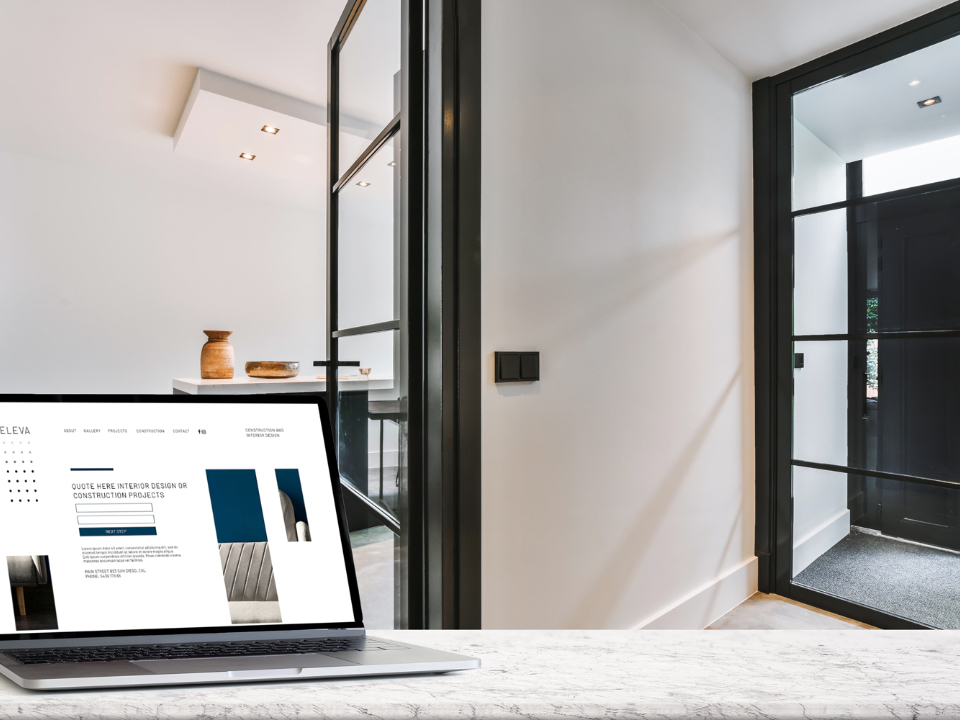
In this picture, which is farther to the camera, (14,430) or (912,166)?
(912,166)

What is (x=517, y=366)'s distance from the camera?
4.79 feet

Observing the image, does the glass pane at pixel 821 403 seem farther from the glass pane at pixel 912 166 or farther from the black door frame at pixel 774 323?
the glass pane at pixel 912 166

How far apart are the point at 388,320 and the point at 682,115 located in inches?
57.0

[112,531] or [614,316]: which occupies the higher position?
[614,316]

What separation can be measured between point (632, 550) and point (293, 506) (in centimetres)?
161

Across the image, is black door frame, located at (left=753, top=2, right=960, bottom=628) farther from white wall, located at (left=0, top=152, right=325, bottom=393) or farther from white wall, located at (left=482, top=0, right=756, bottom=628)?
white wall, located at (left=0, top=152, right=325, bottom=393)

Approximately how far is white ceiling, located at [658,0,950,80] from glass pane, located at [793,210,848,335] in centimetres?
66

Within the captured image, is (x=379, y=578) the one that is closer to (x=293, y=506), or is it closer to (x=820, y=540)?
(x=293, y=506)

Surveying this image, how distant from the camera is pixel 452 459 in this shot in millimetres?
1329

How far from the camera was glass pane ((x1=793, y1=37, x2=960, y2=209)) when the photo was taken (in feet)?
6.41

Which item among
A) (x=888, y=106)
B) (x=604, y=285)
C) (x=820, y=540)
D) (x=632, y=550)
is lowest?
(x=820, y=540)

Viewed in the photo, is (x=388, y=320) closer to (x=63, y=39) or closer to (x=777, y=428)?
(x=63, y=39)

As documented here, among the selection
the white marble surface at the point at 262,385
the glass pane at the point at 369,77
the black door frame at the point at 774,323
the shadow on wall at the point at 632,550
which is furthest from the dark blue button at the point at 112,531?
the black door frame at the point at 774,323

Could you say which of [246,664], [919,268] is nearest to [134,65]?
[246,664]
